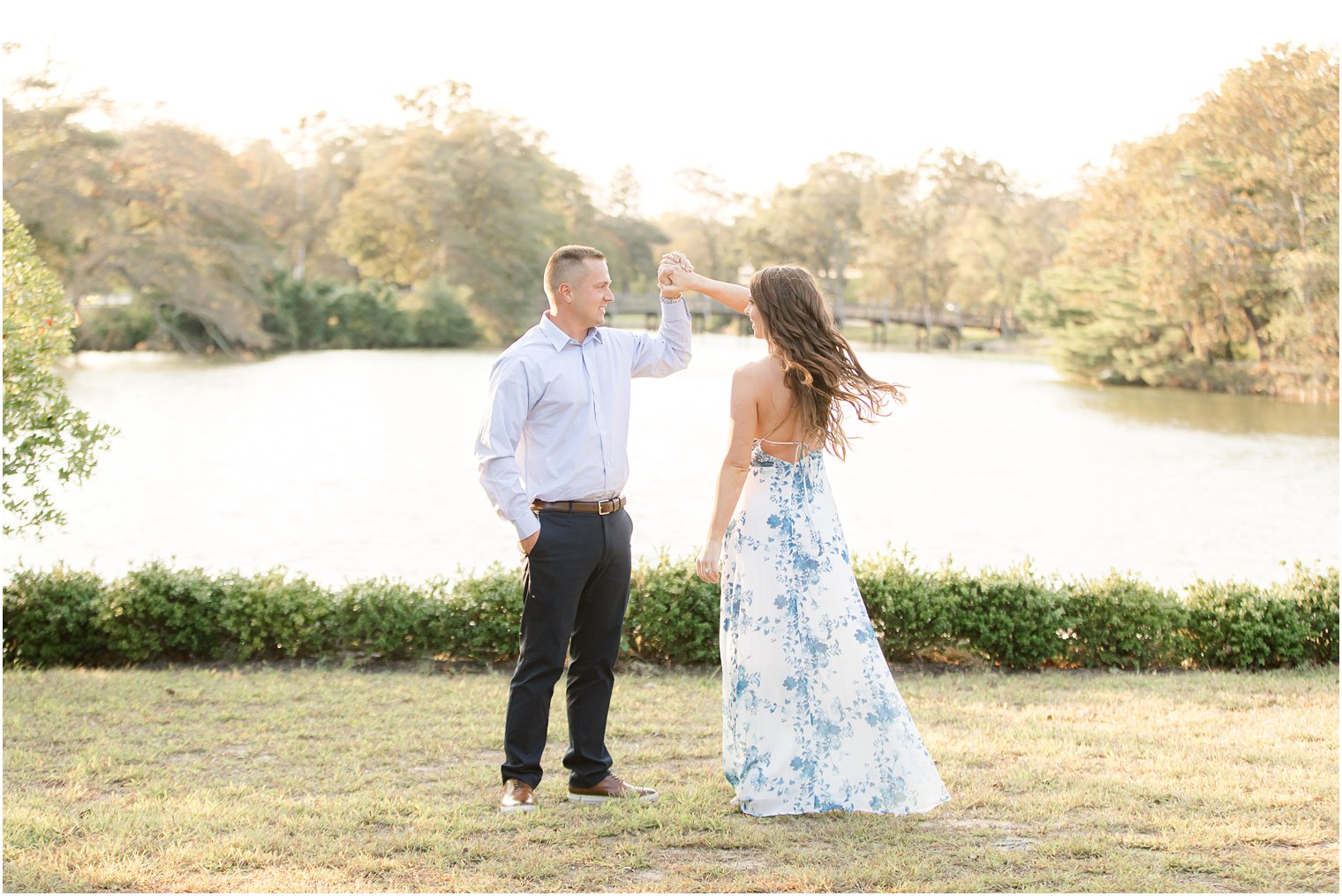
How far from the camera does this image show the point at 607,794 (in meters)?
4.36

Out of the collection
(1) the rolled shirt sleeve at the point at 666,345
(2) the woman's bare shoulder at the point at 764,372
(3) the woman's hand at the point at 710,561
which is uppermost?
(1) the rolled shirt sleeve at the point at 666,345

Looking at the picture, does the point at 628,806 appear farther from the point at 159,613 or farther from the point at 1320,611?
the point at 1320,611

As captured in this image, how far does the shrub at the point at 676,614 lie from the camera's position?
677 centimetres

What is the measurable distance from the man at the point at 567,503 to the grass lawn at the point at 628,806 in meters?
0.23

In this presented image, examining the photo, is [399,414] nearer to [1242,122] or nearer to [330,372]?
[330,372]

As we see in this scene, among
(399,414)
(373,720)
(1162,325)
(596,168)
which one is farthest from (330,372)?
(373,720)

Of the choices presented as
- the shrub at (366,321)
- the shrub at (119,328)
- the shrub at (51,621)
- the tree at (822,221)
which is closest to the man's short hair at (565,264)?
the shrub at (51,621)

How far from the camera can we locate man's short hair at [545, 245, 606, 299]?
4238mm

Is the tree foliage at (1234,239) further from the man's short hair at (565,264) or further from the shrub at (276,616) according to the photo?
the man's short hair at (565,264)

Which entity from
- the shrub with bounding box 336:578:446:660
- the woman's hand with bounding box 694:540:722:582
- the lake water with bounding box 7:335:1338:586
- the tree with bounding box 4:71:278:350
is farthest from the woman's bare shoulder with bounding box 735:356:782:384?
the tree with bounding box 4:71:278:350

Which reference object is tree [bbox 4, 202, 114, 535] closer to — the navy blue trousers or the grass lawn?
the grass lawn

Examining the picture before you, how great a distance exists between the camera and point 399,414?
29797mm

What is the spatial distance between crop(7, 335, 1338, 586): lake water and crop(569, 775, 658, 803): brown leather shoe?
3.02 metres

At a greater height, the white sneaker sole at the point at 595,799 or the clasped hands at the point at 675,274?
the clasped hands at the point at 675,274
